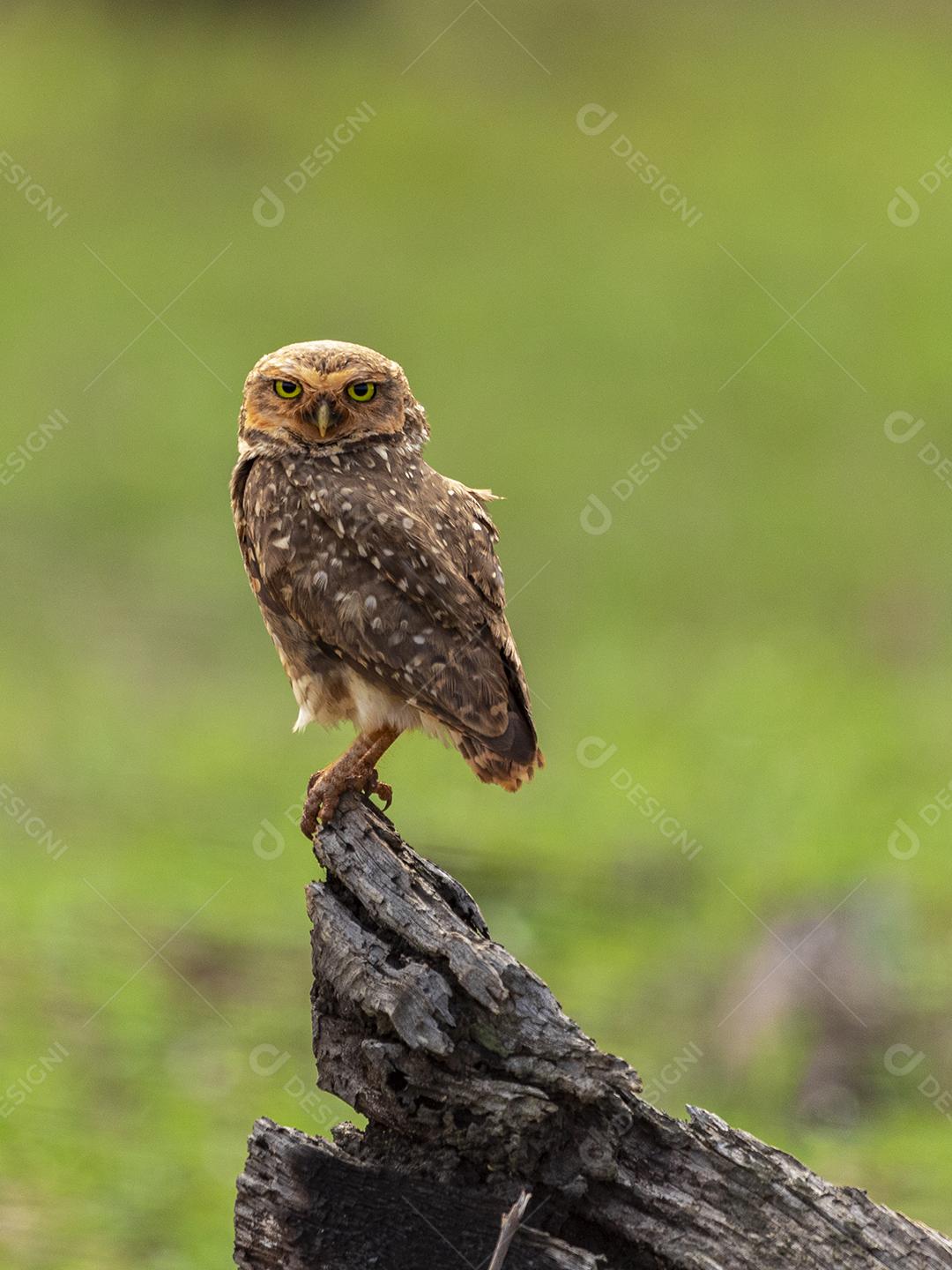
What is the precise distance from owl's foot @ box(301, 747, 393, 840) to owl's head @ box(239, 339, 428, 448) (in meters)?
1.04

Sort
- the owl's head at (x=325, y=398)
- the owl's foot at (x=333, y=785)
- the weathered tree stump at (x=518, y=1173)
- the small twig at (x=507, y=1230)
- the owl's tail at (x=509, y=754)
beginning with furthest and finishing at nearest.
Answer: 1. the owl's head at (x=325, y=398)
2. the owl's tail at (x=509, y=754)
3. the owl's foot at (x=333, y=785)
4. the weathered tree stump at (x=518, y=1173)
5. the small twig at (x=507, y=1230)

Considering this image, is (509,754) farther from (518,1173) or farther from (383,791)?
(518,1173)

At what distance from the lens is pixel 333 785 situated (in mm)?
5133

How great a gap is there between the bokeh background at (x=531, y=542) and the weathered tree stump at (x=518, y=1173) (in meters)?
3.99

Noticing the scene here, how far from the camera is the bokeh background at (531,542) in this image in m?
10.2

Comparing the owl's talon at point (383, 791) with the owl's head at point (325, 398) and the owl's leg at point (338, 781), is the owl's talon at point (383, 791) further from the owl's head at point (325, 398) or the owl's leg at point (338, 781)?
the owl's head at point (325, 398)

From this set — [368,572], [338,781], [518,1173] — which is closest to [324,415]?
[368,572]

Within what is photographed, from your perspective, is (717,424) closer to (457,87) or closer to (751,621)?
(751,621)

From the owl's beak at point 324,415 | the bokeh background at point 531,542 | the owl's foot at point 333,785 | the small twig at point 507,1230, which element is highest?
the bokeh background at point 531,542

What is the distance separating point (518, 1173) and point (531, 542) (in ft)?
52.5

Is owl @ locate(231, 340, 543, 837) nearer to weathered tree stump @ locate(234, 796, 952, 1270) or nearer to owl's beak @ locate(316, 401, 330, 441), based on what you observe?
owl's beak @ locate(316, 401, 330, 441)

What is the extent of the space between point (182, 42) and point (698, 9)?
11.0m

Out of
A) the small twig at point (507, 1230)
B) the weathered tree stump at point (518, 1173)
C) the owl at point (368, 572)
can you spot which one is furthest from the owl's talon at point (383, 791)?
the small twig at point (507, 1230)

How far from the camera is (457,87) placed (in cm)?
3284
